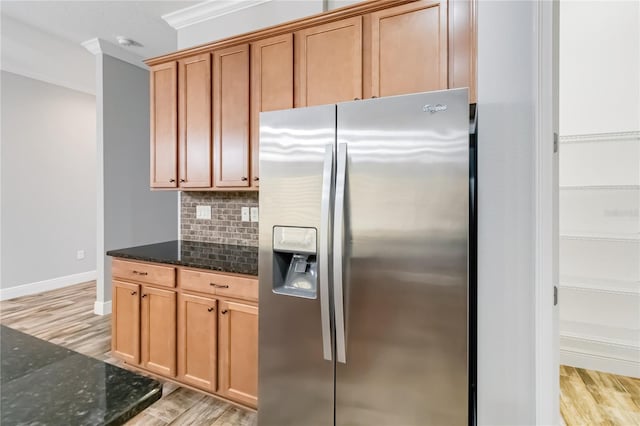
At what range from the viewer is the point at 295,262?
1.75 m

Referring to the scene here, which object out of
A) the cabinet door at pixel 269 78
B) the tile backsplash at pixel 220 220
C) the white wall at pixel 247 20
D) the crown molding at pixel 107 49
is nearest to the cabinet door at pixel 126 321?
the tile backsplash at pixel 220 220

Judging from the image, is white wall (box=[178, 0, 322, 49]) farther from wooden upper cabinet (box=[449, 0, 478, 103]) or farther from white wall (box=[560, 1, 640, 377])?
white wall (box=[560, 1, 640, 377])

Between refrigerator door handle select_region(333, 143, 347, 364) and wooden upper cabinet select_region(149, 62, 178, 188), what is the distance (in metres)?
1.82

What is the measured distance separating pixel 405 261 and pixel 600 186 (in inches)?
80.8

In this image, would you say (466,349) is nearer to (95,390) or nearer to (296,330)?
(296,330)

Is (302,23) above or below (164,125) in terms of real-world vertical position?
above

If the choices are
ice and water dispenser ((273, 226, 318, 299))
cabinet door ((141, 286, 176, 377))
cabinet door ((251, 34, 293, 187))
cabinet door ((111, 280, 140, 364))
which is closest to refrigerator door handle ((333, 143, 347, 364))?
ice and water dispenser ((273, 226, 318, 299))

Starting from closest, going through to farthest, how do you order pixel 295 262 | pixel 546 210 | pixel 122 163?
pixel 546 210
pixel 295 262
pixel 122 163

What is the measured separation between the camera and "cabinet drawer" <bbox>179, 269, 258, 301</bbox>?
1965mm

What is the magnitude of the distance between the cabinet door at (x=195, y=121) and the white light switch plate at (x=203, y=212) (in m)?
0.30

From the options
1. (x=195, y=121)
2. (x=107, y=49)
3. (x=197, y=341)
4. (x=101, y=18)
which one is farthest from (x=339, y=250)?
(x=107, y=49)

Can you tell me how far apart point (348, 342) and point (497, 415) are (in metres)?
0.62

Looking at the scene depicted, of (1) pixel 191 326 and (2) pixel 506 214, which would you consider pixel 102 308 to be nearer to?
(1) pixel 191 326

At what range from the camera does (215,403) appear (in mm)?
2178
